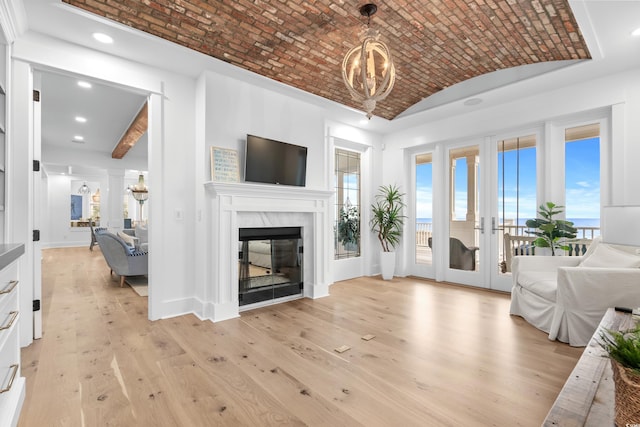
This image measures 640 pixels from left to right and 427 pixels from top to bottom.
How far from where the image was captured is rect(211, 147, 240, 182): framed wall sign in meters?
3.42

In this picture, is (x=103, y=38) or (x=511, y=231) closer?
(x=103, y=38)

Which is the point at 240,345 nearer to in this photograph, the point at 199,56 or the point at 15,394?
the point at 15,394

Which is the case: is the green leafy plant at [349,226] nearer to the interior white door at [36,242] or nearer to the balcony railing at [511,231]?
the balcony railing at [511,231]

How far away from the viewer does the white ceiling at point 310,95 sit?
8.33 feet

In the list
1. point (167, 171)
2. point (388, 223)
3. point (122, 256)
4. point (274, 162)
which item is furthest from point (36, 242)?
point (388, 223)

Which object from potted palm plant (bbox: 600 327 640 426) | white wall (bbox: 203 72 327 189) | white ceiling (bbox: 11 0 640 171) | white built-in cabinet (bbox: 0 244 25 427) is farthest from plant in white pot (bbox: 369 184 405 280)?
white built-in cabinet (bbox: 0 244 25 427)

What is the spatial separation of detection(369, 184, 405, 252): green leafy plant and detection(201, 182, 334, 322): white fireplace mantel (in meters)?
1.48

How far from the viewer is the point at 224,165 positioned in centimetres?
350

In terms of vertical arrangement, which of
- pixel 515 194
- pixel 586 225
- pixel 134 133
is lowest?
pixel 586 225

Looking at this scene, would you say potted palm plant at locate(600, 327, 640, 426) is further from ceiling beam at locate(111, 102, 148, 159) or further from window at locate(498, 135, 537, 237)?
ceiling beam at locate(111, 102, 148, 159)

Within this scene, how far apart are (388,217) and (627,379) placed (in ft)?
14.9

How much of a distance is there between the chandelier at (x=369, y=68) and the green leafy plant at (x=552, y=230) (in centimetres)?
274

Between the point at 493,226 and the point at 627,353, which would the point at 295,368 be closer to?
the point at 627,353

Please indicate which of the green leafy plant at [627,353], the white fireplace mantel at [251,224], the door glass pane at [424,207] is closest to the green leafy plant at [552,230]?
the door glass pane at [424,207]
